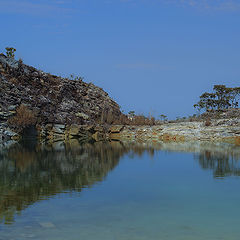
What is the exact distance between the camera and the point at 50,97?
32812 millimetres

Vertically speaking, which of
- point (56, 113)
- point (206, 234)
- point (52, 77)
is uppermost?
point (52, 77)

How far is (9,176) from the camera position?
33.8 feet

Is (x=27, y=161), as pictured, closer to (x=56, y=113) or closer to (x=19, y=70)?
(x=56, y=113)

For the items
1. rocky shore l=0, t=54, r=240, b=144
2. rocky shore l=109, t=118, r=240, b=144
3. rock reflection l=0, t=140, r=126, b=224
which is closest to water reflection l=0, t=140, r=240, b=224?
rock reflection l=0, t=140, r=126, b=224

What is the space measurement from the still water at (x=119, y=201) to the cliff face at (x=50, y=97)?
16625 millimetres

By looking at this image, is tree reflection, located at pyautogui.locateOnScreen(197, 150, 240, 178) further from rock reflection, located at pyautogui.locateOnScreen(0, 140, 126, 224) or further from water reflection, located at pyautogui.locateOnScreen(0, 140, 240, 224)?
rock reflection, located at pyautogui.locateOnScreen(0, 140, 126, 224)

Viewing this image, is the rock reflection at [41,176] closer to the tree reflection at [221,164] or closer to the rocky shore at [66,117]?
the tree reflection at [221,164]

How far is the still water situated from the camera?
17.2 feet

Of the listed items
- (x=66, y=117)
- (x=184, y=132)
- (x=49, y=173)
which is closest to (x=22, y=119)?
(x=66, y=117)

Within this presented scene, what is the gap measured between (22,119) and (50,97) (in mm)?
6601

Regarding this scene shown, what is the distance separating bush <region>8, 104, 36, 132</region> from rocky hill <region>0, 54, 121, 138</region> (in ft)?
1.59

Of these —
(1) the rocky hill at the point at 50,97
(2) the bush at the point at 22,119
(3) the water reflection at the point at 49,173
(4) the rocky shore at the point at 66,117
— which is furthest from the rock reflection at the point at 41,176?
(1) the rocky hill at the point at 50,97

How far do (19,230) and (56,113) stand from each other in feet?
85.6

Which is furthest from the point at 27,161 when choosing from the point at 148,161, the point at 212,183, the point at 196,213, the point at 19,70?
the point at 19,70
